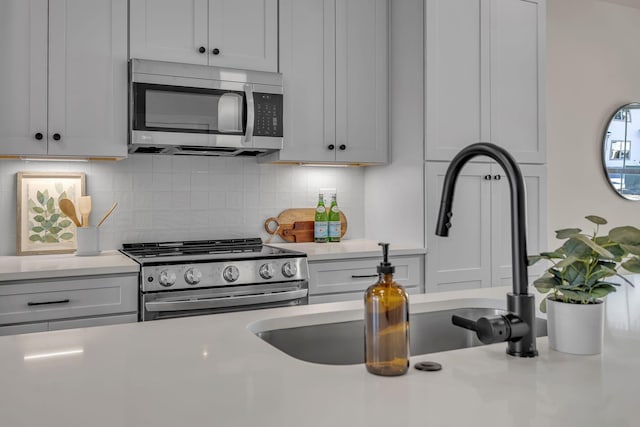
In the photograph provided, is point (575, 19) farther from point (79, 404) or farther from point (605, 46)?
point (79, 404)

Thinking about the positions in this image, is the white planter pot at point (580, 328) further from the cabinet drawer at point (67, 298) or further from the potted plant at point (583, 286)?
the cabinet drawer at point (67, 298)

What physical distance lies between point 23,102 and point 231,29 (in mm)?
1106

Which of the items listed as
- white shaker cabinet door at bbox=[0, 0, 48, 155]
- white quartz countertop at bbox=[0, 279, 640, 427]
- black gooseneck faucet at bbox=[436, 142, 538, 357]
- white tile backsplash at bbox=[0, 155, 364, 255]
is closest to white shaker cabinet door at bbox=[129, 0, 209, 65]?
white shaker cabinet door at bbox=[0, 0, 48, 155]

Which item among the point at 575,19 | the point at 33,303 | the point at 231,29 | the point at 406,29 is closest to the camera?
the point at 33,303

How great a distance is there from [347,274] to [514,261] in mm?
1900

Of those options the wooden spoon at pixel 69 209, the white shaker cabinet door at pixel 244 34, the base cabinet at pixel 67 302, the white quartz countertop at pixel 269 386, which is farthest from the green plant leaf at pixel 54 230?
the white quartz countertop at pixel 269 386

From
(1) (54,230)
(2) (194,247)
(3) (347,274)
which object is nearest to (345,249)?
(3) (347,274)

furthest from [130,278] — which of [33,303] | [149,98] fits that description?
[149,98]

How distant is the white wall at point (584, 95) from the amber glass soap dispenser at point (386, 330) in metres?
3.71

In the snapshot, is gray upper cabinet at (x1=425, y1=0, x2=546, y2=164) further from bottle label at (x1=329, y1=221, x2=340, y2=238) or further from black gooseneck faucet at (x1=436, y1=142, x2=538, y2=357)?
black gooseneck faucet at (x1=436, y1=142, x2=538, y2=357)

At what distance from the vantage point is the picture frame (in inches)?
111

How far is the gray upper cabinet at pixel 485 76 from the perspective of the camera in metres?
3.20

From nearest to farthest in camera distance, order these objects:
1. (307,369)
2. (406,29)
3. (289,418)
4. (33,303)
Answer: (289,418), (307,369), (33,303), (406,29)

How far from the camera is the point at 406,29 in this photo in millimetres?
3312
